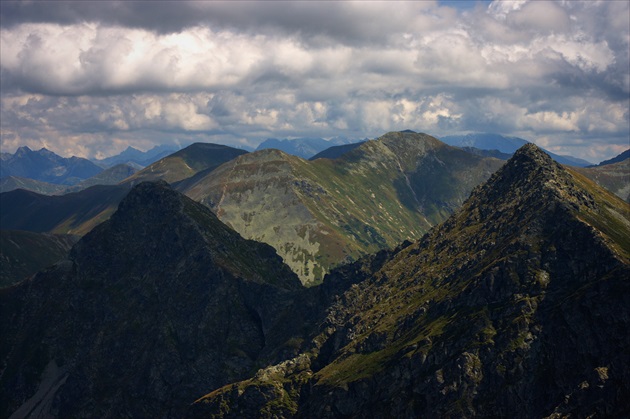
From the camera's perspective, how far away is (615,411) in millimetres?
198500
